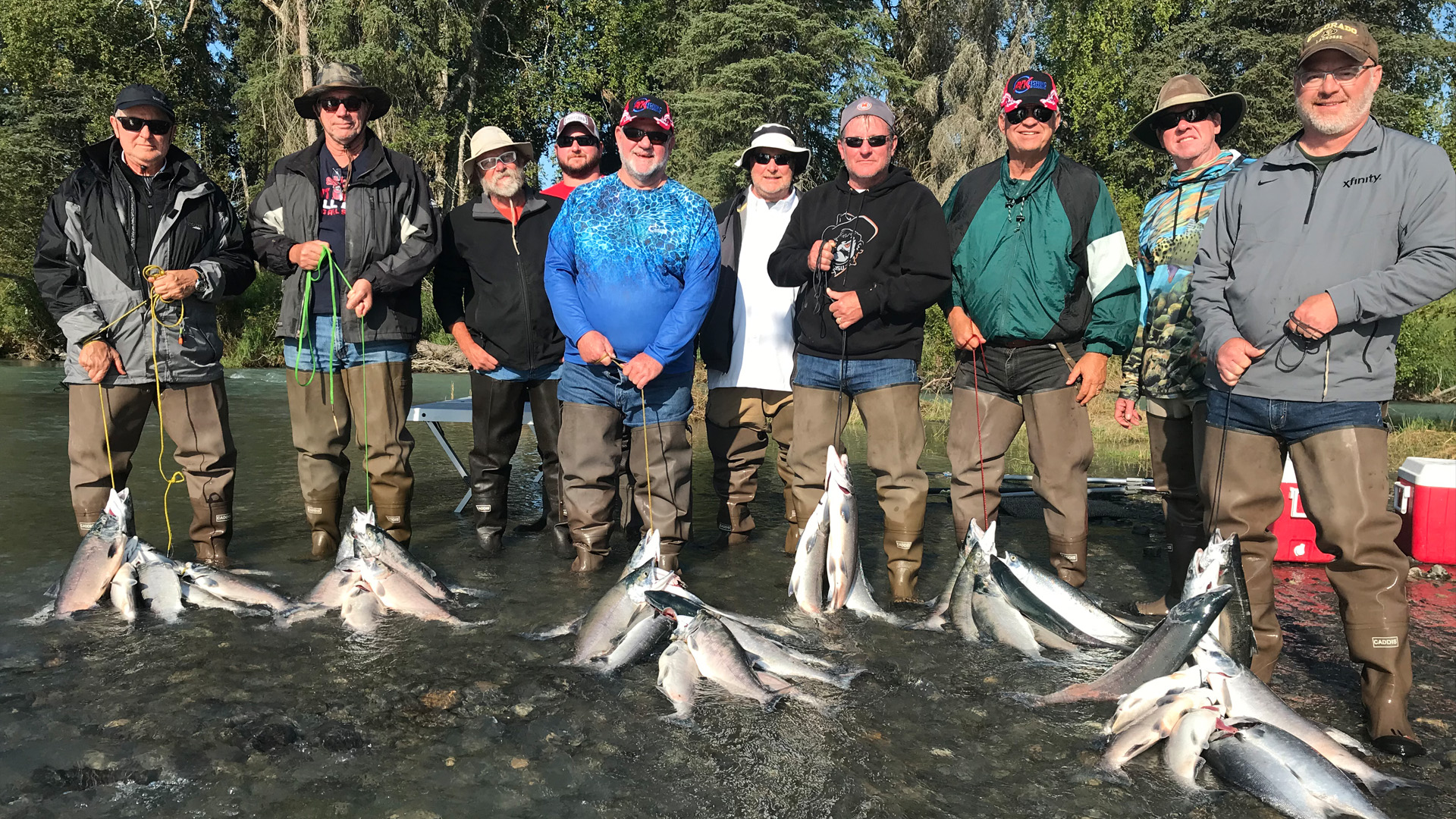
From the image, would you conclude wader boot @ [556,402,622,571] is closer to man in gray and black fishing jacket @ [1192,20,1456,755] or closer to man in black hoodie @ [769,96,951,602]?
man in black hoodie @ [769,96,951,602]

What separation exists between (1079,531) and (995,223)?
68.1 inches

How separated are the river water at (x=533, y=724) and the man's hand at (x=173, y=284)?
1.66 meters

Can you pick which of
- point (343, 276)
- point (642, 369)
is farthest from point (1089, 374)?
point (343, 276)

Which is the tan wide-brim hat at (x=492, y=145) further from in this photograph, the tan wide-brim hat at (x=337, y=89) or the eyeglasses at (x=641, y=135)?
the eyeglasses at (x=641, y=135)

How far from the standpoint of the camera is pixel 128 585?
15.7ft

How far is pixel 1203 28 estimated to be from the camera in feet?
99.6

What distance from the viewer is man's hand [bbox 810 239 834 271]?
17.1ft

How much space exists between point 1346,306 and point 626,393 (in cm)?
350

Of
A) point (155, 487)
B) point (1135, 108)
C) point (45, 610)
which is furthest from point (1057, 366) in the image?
point (1135, 108)

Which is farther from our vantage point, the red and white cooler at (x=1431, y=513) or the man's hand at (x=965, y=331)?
the red and white cooler at (x=1431, y=513)

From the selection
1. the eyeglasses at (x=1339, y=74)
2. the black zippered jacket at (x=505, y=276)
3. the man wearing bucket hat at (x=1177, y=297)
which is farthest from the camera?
the black zippered jacket at (x=505, y=276)

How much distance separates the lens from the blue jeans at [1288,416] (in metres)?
3.61

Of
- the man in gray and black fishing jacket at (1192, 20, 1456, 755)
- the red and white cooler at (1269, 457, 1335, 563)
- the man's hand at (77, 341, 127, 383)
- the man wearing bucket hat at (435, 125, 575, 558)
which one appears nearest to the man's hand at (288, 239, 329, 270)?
the man wearing bucket hat at (435, 125, 575, 558)

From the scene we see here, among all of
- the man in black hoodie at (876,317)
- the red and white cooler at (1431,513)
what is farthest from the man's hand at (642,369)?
the red and white cooler at (1431,513)
